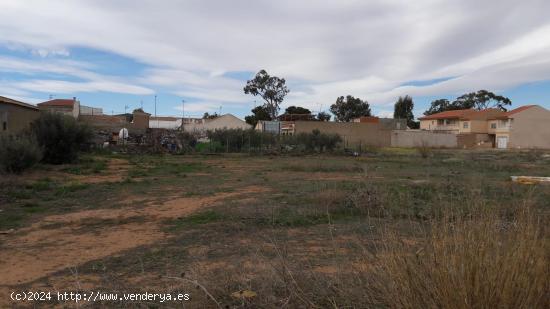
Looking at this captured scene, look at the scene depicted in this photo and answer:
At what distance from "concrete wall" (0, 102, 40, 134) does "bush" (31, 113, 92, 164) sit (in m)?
3.59

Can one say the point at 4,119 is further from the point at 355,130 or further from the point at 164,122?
the point at 164,122

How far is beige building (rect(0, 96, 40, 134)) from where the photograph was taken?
26.2 metres

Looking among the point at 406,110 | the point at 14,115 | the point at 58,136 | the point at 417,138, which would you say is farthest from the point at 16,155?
the point at 406,110

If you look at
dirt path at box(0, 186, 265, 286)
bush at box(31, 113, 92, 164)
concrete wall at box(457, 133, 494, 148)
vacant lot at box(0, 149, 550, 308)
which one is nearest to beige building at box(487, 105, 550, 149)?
concrete wall at box(457, 133, 494, 148)

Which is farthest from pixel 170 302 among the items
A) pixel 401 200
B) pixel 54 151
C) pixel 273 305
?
pixel 54 151

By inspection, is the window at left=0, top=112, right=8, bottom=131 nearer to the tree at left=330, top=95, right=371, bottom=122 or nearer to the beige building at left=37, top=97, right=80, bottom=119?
the beige building at left=37, top=97, right=80, bottom=119

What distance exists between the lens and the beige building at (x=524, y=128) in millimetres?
63812

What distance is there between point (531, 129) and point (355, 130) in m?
29.0

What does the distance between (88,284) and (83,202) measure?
Result: 6.70m

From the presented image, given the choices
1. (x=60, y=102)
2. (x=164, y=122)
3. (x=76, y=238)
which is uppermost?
(x=60, y=102)

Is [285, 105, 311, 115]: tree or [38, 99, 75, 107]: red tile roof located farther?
[285, 105, 311, 115]: tree

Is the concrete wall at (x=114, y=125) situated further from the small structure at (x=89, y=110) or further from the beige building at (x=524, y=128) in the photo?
the beige building at (x=524, y=128)

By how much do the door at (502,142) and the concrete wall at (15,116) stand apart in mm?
61551

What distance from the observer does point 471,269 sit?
245cm
